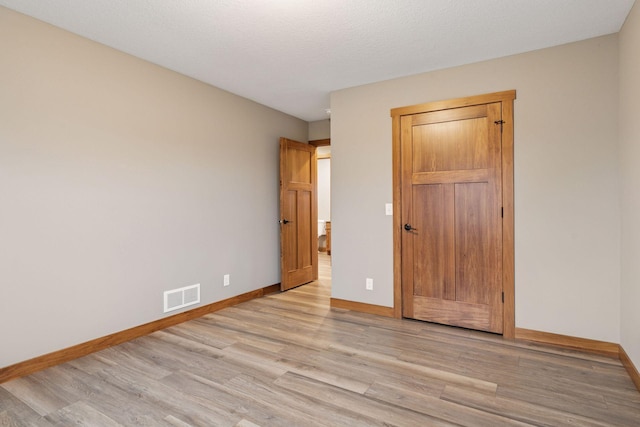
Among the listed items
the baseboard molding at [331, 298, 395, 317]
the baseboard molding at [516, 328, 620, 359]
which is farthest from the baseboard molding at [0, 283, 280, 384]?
the baseboard molding at [516, 328, 620, 359]

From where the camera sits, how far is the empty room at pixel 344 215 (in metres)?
2.26

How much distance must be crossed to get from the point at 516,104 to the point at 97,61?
11.8 feet

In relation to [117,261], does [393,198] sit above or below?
above

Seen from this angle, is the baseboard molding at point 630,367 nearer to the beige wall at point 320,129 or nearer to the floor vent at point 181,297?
the floor vent at point 181,297

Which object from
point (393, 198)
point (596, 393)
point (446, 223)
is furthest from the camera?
point (393, 198)

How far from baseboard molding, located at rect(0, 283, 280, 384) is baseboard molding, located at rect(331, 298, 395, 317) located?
1.21m

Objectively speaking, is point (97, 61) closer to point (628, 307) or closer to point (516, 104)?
point (516, 104)

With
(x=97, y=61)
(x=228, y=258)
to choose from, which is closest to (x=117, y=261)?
(x=228, y=258)

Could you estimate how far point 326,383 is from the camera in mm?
2318

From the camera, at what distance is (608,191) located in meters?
2.72

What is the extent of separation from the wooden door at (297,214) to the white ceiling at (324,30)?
1553 mm

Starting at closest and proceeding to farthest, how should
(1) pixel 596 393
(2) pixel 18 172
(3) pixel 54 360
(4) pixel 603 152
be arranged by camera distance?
(1) pixel 596 393
(2) pixel 18 172
(3) pixel 54 360
(4) pixel 603 152

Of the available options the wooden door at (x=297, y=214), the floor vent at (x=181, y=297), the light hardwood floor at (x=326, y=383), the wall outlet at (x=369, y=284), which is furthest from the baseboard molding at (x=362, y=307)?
the floor vent at (x=181, y=297)

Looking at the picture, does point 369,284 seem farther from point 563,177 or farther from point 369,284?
point 563,177
